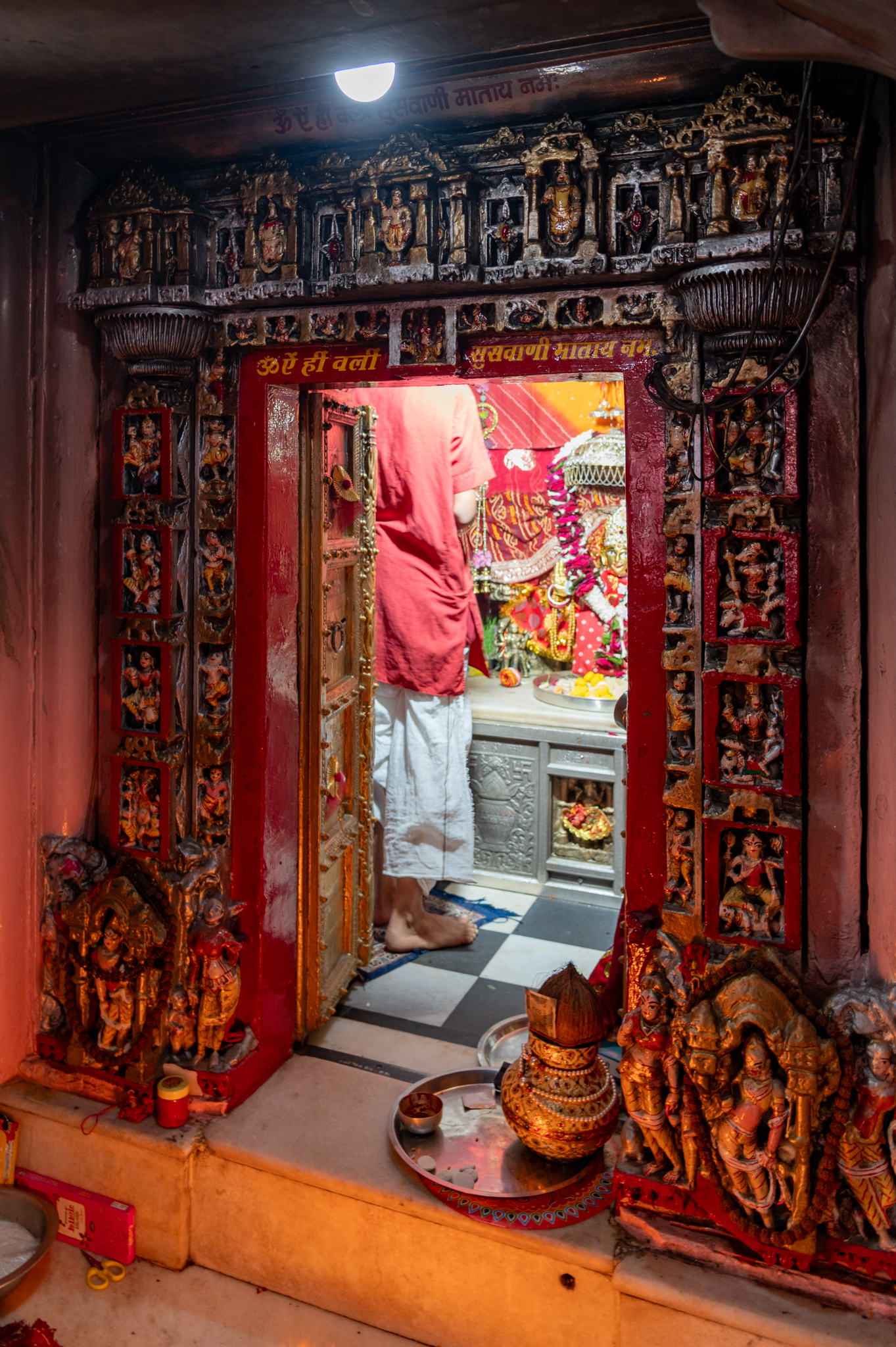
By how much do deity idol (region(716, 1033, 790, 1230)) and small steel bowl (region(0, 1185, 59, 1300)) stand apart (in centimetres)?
222

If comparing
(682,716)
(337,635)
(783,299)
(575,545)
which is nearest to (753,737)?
(682,716)

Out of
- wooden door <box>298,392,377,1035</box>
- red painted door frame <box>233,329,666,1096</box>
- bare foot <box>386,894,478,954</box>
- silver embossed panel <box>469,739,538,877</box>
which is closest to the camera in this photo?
red painted door frame <box>233,329,666,1096</box>

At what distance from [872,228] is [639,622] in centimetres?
124

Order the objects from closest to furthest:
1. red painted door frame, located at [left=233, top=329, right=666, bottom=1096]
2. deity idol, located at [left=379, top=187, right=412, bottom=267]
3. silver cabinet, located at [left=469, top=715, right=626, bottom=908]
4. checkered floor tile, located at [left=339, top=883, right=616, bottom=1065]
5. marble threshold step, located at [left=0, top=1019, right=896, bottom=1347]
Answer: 1. marble threshold step, located at [left=0, top=1019, right=896, bottom=1347]
2. red painted door frame, located at [left=233, top=329, right=666, bottom=1096]
3. deity idol, located at [left=379, top=187, right=412, bottom=267]
4. checkered floor tile, located at [left=339, top=883, right=616, bottom=1065]
5. silver cabinet, located at [left=469, top=715, right=626, bottom=908]

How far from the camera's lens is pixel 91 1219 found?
3.37m

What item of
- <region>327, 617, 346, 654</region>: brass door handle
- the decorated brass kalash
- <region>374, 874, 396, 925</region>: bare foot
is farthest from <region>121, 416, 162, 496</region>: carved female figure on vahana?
<region>374, 874, 396, 925</region>: bare foot

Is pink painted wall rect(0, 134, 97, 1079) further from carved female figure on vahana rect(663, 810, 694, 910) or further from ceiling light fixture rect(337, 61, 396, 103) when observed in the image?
carved female figure on vahana rect(663, 810, 694, 910)

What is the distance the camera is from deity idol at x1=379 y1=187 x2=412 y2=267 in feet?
10.2

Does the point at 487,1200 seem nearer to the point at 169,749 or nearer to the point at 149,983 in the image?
the point at 149,983

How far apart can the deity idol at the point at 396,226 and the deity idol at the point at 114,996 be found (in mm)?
2518

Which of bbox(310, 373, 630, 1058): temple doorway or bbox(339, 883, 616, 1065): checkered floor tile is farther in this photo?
bbox(310, 373, 630, 1058): temple doorway

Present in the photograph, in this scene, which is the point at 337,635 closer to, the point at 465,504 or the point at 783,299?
the point at 465,504

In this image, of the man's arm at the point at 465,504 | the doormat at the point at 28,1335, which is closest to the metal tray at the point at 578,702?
the man's arm at the point at 465,504

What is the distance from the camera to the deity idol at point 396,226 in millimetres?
3102
